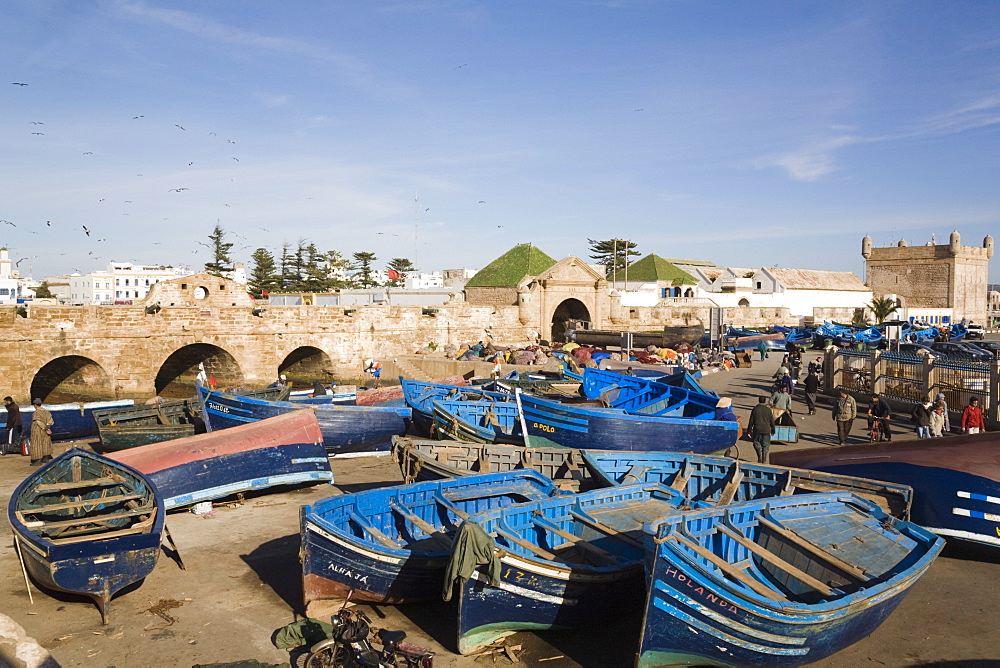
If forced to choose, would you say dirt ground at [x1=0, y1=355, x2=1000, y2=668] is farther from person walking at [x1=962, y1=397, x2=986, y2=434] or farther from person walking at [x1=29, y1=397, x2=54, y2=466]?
person walking at [x1=962, y1=397, x2=986, y2=434]

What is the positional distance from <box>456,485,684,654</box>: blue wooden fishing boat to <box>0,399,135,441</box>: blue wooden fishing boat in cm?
1521

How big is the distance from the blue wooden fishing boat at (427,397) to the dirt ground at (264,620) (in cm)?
612

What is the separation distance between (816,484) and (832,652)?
3.32 meters

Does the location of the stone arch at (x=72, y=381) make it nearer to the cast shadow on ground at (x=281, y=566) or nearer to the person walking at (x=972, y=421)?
the cast shadow on ground at (x=281, y=566)

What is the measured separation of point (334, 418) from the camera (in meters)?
16.2

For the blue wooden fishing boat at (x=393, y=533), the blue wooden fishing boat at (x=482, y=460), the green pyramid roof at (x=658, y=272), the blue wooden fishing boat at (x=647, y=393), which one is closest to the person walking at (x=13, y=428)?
the blue wooden fishing boat at (x=482, y=460)

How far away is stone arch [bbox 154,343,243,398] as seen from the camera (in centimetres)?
2970

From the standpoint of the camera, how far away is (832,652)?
6.65m

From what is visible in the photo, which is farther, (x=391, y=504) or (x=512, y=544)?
(x=391, y=504)

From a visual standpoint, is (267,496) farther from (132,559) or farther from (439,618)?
(439,618)

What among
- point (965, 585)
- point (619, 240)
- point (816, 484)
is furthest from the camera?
point (619, 240)

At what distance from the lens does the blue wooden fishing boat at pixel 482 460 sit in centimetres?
1104

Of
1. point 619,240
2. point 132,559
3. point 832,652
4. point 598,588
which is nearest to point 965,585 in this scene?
point 832,652

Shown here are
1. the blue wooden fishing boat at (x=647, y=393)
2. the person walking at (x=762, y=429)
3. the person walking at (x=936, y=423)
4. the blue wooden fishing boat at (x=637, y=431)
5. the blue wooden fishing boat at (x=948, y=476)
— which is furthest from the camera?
the blue wooden fishing boat at (x=647, y=393)
